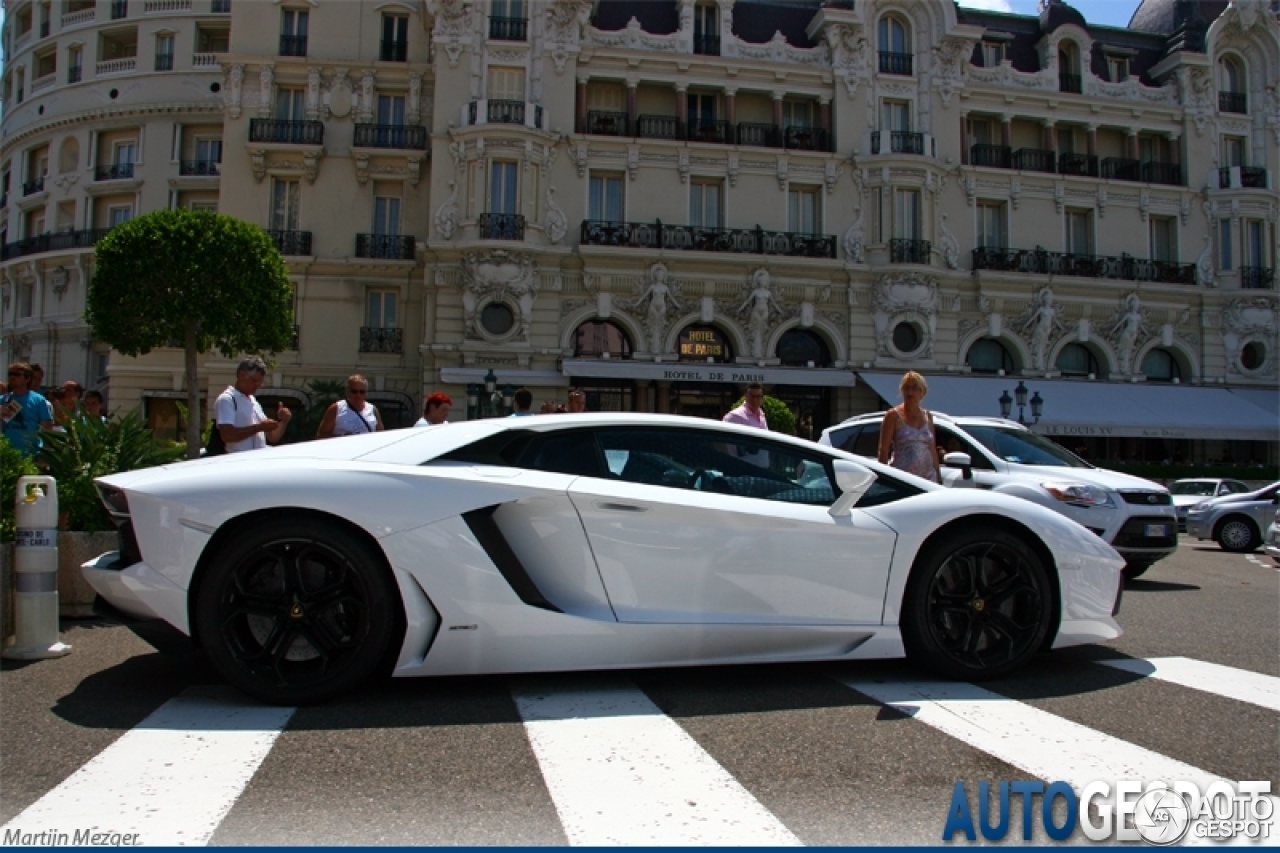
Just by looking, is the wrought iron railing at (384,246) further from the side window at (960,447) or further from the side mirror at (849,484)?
the side mirror at (849,484)

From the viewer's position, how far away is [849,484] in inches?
154

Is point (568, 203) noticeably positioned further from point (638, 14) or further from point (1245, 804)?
point (1245, 804)

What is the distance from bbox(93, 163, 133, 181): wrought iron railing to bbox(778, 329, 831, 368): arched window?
91.2 ft

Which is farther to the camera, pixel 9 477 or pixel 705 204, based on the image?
pixel 705 204

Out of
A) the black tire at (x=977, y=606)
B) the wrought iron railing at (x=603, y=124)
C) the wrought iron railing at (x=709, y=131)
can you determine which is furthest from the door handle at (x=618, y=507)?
the wrought iron railing at (x=709, y=131)

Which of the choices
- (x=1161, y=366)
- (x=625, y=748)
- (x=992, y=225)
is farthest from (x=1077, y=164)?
(x=625, y=748)

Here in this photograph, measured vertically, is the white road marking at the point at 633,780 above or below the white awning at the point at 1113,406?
below

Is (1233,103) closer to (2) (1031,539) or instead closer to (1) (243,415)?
(2) (1031,539)

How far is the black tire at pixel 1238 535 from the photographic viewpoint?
14.5 metres

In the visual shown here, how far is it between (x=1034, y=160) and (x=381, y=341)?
2291cm

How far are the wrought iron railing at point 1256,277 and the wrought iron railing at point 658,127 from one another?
20651 mm

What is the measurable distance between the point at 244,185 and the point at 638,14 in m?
14.2

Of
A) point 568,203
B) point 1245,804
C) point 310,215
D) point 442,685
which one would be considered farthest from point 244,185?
point 1245,804

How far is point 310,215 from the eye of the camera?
29688 mm
